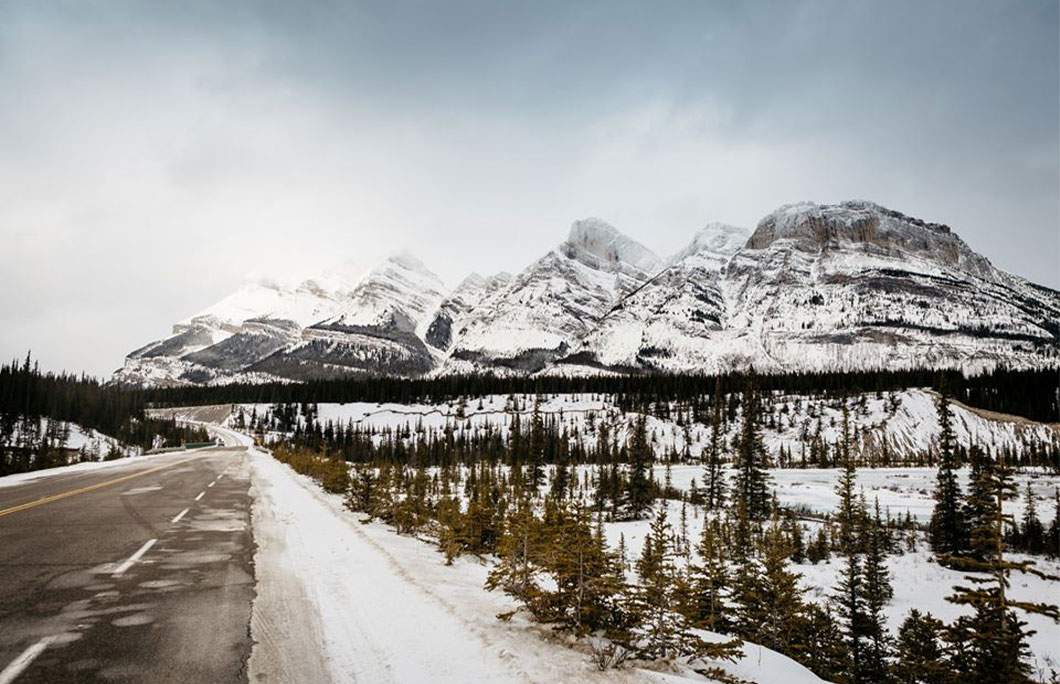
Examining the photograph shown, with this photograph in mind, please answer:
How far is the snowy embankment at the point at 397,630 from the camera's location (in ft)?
19.9

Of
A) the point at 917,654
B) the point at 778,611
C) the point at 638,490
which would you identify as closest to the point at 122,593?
the point at 778,611

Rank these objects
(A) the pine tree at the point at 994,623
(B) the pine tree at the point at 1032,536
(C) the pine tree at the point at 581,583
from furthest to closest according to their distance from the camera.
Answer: (B) the pine tree at the point at 1032,536 < (A) the pine tree at the point at 994,623 < (C) the pine tree at the point at 581,583

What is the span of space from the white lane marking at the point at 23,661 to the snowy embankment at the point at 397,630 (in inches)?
81.8

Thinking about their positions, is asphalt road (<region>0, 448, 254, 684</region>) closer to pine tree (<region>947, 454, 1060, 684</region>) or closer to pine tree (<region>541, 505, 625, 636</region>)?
pine tree (<region>541, 505, 625, 636</region>)

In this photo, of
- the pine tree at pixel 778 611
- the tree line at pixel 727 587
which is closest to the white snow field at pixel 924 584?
the tree line at pixel 727 587

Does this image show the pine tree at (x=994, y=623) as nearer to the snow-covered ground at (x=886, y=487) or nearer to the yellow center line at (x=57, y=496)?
the yellow center line at (x=57, y=496)

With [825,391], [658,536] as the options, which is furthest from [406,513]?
[825,391]

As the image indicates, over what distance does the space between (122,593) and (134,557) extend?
2.64 m

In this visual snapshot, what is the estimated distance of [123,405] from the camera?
5448 inches

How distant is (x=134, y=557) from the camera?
10.2 metres

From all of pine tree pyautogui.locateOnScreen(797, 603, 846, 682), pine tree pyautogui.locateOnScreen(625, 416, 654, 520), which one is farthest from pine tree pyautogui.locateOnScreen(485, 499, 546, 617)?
pine tree pyautogui.locateOnScreen(625, 416, 654, 520)

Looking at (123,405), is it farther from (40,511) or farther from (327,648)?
(327,648)

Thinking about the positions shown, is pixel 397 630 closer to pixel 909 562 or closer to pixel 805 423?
pixel 909 562

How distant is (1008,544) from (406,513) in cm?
5110
